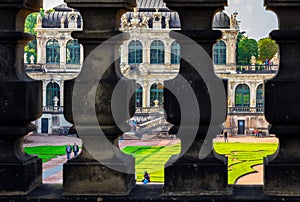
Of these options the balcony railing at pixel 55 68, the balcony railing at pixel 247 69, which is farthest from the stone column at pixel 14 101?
the balcony railing at pixel 247 69

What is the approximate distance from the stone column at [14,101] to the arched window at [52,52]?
60.9 m

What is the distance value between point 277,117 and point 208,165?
51 centimetres

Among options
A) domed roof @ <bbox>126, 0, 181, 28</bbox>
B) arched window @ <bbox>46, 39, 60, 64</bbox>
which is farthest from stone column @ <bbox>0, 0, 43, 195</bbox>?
arched window @ <bbox>46, 39, 60, 64</bbox>

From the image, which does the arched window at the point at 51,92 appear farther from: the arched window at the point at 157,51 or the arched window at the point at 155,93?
the arched window at the point at 157,51

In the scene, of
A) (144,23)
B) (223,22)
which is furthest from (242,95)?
(144,23)

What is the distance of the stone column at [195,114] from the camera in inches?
143

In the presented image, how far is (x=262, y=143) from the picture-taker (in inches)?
1977

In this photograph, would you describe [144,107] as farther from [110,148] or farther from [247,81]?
[110,148]

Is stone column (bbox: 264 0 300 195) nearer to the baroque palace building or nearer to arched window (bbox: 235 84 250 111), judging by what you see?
the baroque palace building

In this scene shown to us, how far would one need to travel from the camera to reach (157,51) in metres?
65.4

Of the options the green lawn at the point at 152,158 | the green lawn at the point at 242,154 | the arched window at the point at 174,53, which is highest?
the arched window at the point at 174,53

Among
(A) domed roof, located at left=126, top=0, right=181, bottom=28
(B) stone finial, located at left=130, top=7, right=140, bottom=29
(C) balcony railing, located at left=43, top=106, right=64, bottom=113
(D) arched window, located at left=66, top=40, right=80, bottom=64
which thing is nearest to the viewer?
(C) balcony railing, located at left=43, top=106, right=64, bottom=113

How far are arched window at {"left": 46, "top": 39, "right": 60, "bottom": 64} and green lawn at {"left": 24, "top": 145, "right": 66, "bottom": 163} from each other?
65.1 feet

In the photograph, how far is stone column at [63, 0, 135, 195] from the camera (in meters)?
3.71
